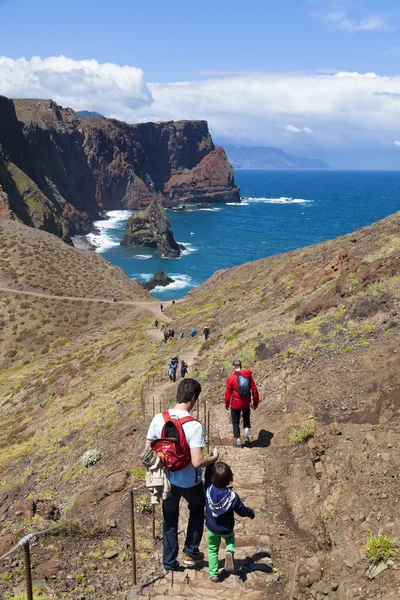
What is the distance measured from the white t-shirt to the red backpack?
59mm

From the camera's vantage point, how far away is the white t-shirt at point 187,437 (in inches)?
268

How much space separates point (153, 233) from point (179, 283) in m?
37.8

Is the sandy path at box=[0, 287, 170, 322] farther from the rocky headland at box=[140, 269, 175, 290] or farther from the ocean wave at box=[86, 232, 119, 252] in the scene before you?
the ocean wave at box=[86, 232, 119, 252]

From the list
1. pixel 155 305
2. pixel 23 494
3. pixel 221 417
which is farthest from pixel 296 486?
pixel 155 305

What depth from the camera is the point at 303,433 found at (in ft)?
39.5

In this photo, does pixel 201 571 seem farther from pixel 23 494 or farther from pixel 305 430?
pixel 23 494

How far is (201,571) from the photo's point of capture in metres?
7.52

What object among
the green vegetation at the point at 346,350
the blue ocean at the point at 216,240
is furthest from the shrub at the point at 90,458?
the blue ocean at the point at 216,240

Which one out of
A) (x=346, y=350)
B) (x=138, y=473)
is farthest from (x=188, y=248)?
(x=138, y=473)

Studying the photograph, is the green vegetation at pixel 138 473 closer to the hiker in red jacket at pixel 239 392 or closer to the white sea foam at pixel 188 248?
the hiker in red jacket at pixel 239 392

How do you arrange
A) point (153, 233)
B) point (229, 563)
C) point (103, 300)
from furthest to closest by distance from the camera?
point (153, 233), point (103, 300), point (229, 563)

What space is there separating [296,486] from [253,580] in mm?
2944

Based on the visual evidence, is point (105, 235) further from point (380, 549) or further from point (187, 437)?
point (380, 549)

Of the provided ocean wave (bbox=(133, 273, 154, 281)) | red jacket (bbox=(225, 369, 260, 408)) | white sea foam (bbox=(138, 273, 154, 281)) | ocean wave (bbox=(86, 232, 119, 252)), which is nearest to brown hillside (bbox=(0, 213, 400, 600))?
red jacket (bbox=(225, 369, 260, 408))
